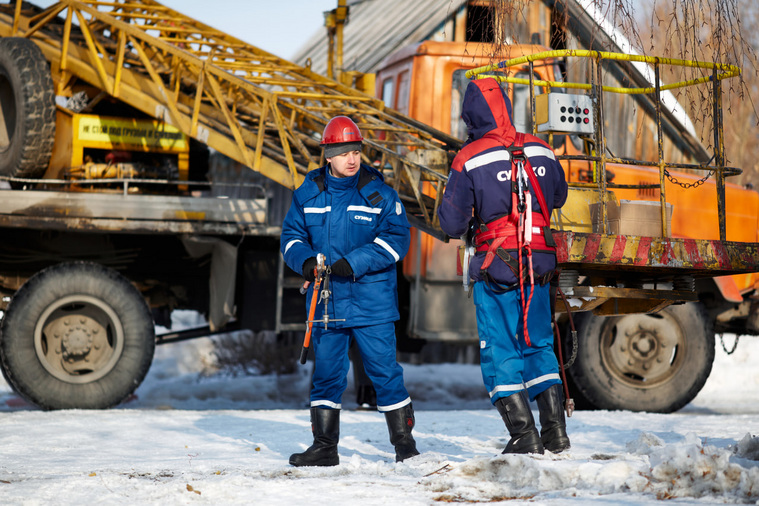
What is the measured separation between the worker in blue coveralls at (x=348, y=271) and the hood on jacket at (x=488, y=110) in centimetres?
62

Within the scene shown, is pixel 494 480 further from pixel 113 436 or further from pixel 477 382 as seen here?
pixel 477 382

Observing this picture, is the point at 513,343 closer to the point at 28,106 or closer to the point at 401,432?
the point at 401,432

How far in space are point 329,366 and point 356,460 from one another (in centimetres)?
51

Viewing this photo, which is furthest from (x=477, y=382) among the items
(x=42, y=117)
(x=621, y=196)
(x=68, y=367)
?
(x=42, y=117)

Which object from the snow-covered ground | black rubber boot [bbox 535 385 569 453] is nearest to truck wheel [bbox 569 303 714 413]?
the snow-covered ground

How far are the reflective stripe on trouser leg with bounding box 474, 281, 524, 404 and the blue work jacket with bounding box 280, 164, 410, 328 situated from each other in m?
0.54

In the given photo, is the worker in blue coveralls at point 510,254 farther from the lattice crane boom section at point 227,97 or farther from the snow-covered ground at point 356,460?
the lattice crane boom section at point 227,97

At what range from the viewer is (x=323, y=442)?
4527mm

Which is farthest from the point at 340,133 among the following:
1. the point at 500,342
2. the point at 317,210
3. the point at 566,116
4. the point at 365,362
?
the point at 566,116

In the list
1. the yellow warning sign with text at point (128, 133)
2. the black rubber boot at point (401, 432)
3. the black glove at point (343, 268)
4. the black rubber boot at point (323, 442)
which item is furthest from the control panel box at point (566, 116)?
the yellow warning sign with text at point (128, 133)

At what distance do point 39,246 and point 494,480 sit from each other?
5.15 metres

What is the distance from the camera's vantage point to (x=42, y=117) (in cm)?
700

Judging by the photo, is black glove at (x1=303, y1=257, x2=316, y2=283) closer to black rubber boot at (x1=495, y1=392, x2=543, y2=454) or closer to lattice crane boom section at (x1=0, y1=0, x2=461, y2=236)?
black rubber boot at (x1=495, y1=392, x2=543, y2=454)

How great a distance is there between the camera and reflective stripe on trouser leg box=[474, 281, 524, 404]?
419 cm
